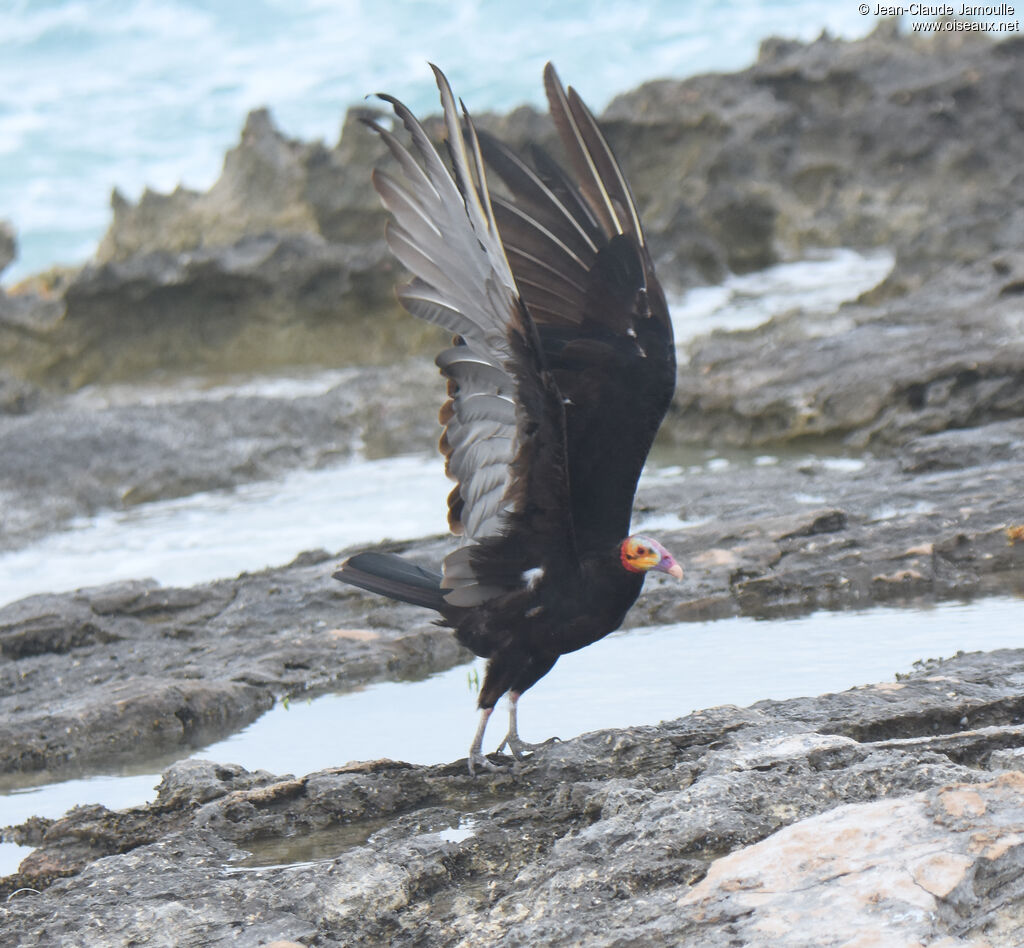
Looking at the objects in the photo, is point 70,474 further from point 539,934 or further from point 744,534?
point 539,934

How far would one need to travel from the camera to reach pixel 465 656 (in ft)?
17.3

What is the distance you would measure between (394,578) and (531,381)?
Result: 38.4 inches

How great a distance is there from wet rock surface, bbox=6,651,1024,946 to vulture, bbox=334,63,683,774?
429mm

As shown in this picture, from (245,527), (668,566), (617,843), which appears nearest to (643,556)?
(668,566)

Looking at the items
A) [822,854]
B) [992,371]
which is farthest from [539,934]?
[992,371]

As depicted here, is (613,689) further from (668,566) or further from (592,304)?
(592,304)

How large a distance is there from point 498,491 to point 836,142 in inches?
543

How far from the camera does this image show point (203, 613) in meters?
5.95

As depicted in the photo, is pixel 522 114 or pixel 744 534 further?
pixel 522 114

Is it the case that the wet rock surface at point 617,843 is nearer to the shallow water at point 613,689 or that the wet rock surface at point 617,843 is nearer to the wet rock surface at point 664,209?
the shallow water at point 613,689

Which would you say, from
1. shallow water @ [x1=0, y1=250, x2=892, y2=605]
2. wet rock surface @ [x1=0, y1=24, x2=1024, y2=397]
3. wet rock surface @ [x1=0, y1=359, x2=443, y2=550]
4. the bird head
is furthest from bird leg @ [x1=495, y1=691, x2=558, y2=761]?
wet rock surface @ [x1=0, y1=24, x2=1024, y2=397]

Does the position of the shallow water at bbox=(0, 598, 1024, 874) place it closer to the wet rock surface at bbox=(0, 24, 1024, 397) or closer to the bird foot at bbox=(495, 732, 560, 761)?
the bird foot at bbox=(495, 732, 560, 761)

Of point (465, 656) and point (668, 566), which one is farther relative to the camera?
point (465, 656)

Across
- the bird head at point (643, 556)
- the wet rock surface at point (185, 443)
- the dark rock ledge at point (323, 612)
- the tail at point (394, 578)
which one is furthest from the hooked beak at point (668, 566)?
the wet rock surface at point (185, 443)
